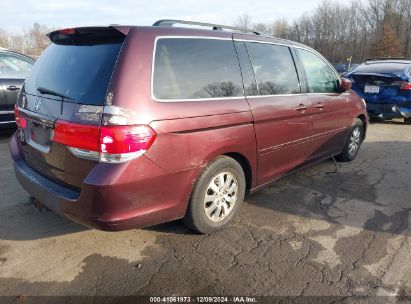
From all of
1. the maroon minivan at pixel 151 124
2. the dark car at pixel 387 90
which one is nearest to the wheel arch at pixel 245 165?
the maroon minivan at pixel 151 124

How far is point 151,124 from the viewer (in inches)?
106

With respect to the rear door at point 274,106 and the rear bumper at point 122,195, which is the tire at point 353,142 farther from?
the rear bumper at point 122,195

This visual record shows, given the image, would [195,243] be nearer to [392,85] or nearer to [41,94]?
[41,94]

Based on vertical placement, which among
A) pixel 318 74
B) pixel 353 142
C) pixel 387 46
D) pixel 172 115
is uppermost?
pixel 387 46

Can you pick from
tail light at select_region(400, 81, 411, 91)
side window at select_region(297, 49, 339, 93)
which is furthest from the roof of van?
tail light at select_region(400, 81, 411, 91)

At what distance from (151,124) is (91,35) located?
0.93 m

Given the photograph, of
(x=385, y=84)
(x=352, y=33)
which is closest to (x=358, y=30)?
(x=352, y=33)

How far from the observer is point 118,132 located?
2.58m

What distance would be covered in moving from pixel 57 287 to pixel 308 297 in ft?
5.93

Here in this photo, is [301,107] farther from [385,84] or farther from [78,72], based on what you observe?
[385,84]

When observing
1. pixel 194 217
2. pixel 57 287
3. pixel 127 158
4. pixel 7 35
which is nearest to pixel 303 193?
pixel 194 217

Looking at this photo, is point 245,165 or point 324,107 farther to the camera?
point 324,107

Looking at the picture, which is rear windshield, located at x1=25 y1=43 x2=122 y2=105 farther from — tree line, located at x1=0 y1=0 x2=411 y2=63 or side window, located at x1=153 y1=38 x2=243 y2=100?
tree line, located at x1=0 y1=0 x2=411 y2=63

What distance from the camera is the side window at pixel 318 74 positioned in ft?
15.1
